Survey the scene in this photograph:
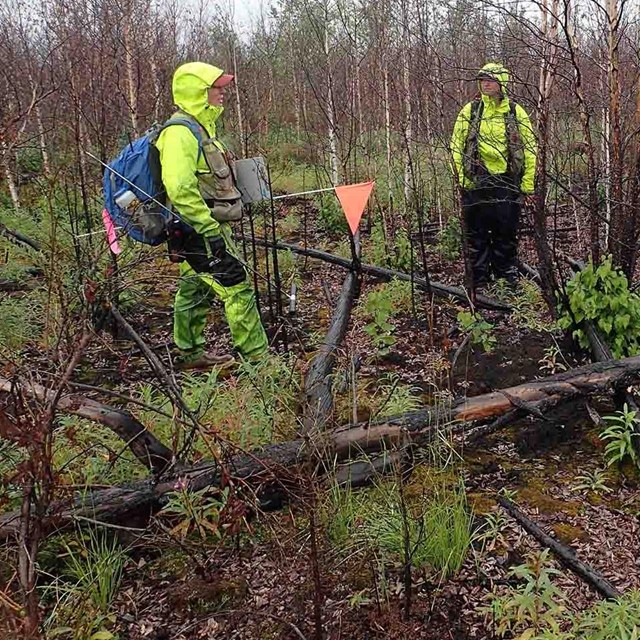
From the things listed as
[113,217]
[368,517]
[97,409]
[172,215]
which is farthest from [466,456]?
[113,217]

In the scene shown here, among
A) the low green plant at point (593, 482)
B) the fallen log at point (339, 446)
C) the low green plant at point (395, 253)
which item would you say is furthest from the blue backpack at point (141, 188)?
the low green plant at point (395, 253)

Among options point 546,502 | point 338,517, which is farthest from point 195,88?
point 546,502

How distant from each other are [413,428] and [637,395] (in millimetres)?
1428

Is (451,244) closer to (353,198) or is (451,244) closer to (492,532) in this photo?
(353,198)

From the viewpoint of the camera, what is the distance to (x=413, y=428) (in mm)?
3051

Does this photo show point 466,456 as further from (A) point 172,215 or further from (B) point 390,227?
(B) point 390,227

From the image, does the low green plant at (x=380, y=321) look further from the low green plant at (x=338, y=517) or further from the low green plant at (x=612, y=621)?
the low green plant at (x=612, y=621)

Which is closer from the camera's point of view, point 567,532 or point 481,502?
point 567,532

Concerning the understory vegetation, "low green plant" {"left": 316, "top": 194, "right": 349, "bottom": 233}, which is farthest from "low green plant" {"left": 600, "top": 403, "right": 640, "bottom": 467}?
"low green plant" {"left": 316, "top": 194, "right": 349, "bottom": 233}

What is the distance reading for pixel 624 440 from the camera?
10.0 feet

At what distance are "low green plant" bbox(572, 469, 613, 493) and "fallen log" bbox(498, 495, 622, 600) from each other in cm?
42

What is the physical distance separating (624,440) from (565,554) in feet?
2.76

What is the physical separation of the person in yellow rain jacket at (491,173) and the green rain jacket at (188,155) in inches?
87.5

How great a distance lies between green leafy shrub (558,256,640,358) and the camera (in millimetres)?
3818
